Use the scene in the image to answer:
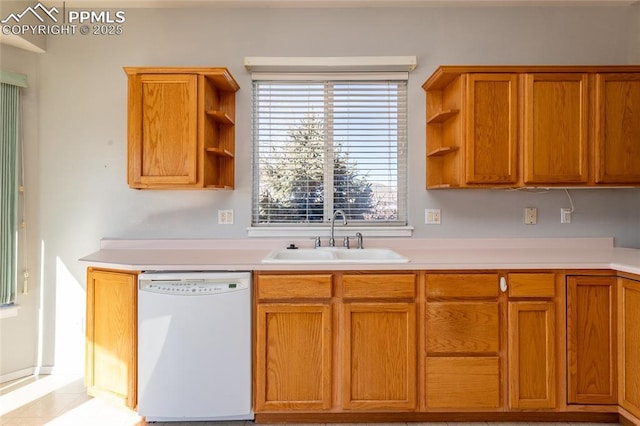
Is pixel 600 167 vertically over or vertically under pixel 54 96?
under

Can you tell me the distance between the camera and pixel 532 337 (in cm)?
201

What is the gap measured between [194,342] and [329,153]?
1547mm

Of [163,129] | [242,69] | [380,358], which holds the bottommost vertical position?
[380,358]

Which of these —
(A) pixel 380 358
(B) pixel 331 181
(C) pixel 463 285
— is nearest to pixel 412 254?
(C) pixel 463 285

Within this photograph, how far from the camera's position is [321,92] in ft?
9.03

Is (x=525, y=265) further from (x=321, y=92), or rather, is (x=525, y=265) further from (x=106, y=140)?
(x=106, y=140)

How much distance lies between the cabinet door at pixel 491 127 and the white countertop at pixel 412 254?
0.54 m

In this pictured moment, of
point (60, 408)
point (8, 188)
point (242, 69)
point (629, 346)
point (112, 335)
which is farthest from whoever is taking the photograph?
point (242, 69)

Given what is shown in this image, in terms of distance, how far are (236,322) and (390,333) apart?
82cm

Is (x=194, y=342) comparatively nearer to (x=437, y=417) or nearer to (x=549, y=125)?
(x=437, y=417)

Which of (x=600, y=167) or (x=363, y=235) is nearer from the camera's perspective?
(x=600, y=167)

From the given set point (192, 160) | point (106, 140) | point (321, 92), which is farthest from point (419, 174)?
point (106, 140)

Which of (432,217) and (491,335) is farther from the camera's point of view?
(432,217)

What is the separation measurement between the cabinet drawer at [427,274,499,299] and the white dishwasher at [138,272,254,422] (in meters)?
0.99
